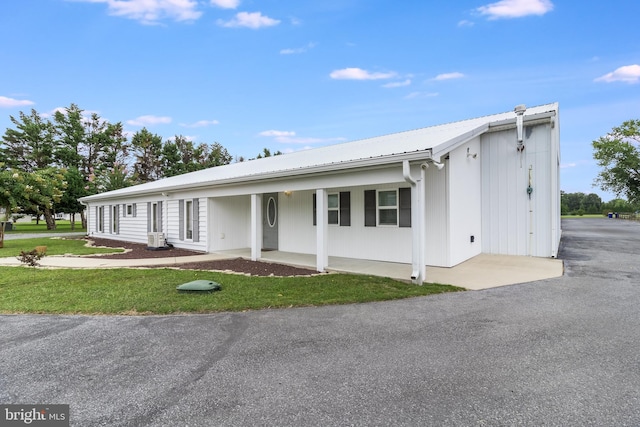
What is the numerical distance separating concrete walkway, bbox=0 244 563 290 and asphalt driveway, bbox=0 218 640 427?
69.0 inches

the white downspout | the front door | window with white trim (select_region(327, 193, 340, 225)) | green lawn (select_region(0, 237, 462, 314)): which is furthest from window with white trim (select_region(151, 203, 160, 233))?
the white downspout

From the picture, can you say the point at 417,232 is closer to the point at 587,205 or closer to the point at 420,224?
the point at 420,224

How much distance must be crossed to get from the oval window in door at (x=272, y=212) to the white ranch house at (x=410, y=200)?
4 cm

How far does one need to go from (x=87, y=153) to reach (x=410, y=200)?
1420 inches

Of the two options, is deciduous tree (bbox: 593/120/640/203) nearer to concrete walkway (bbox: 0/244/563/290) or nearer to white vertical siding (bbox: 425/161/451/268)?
concrete walkway (bbox: 0/244/563/290)

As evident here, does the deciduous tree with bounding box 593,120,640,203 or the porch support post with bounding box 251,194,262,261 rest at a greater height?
the deciduous tree with bounding box 593,120,640,203

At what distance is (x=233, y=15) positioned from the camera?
1201 centimetres

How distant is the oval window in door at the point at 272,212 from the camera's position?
468 inches

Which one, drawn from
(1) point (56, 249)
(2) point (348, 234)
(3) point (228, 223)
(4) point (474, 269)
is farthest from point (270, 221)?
(1) point (56, 249)

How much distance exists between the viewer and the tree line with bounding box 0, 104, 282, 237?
28.3 meters

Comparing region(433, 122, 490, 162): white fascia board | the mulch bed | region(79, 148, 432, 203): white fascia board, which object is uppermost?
region(433, 122, 490, 162): white fascia board

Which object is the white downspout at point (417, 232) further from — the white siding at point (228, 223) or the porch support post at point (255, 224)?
the white siding at point (228, 223)

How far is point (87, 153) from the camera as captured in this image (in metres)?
32.4

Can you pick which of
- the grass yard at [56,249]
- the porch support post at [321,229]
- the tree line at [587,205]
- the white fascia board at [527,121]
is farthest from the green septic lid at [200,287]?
the tree line at [587,205]
